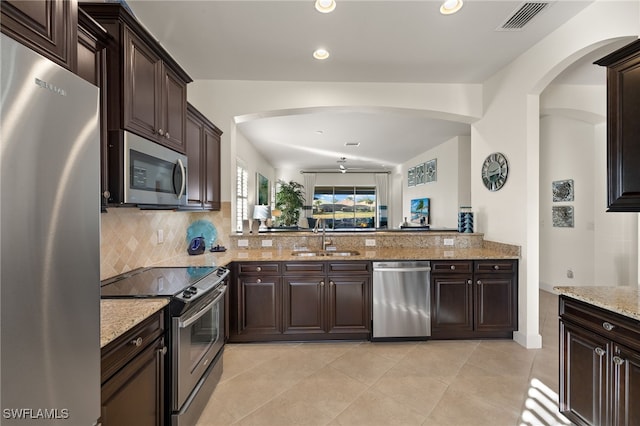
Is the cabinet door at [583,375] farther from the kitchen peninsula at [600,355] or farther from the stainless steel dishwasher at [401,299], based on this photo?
the stainless steel dishwasher at [401,299]

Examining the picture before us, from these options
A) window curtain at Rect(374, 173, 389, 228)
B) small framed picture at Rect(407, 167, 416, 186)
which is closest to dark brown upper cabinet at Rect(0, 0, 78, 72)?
small framed picture at Rect(407, 167, 416, 186)

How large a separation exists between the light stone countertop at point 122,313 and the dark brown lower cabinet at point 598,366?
2.34 meters

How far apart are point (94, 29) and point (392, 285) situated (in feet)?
9.67

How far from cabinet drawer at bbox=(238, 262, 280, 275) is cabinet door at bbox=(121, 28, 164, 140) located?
1521 mm

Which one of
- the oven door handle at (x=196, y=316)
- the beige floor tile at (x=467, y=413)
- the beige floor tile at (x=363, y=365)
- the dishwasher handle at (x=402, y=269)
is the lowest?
the beige floor tile at (x=467, y=413)

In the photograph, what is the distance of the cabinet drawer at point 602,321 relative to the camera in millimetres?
1437

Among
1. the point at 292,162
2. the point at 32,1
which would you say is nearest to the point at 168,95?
the point at 32,1

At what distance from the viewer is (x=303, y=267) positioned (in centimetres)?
303

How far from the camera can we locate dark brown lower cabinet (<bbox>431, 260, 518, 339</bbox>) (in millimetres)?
3074

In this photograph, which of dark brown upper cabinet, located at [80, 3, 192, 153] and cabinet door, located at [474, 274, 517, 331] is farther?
cabinet door, located at [474, 274, 517, 331]

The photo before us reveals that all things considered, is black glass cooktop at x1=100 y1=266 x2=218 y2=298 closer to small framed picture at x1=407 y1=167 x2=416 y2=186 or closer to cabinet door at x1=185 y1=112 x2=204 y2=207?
cabinet door at x1=185 y1=112 x2=204 y2=207

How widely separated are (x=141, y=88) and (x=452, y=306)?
3.26 m

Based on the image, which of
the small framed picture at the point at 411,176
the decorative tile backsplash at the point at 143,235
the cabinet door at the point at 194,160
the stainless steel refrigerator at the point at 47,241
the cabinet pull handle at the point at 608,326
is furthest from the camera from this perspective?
the small framed picture at the point at 411,176

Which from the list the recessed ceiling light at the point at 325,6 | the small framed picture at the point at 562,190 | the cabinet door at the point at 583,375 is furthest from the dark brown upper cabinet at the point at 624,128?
the small framed picture at the point at 562,190
